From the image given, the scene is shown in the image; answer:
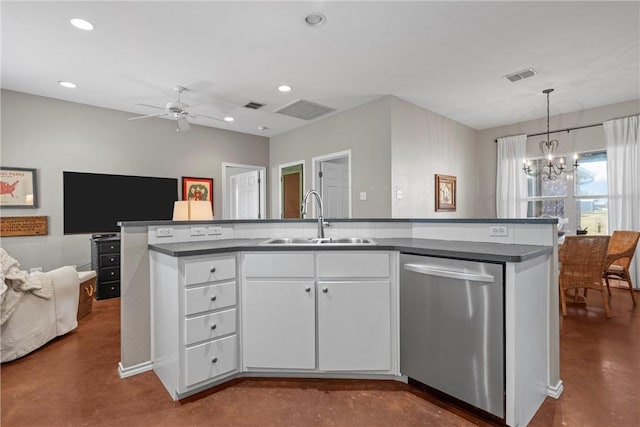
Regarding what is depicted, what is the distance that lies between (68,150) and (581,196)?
25.5ft

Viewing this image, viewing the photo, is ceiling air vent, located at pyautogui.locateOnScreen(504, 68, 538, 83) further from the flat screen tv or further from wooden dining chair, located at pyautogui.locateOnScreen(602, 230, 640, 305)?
the flat screen tv

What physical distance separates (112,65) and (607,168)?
22.2 feet

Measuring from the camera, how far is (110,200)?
4590mm

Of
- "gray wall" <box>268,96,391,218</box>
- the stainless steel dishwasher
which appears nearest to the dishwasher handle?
the stainless steel dishwasher

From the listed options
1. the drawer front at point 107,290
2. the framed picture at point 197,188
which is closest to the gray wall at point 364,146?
the framed picture at point 197,188

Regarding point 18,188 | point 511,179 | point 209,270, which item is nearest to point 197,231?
point 209,270

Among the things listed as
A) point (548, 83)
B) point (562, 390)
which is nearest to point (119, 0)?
point (562, 390)

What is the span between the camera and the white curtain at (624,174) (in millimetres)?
4477

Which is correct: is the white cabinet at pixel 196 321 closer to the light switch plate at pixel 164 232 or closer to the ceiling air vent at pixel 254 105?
the light switch plate at pixel 164 232

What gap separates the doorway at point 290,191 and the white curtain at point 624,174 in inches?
192

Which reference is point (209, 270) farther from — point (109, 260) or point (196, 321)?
point (109, 260)

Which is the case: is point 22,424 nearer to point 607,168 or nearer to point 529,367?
point 529,367

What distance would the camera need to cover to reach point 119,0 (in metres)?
2.29

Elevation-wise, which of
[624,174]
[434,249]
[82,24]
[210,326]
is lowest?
[210,326]
